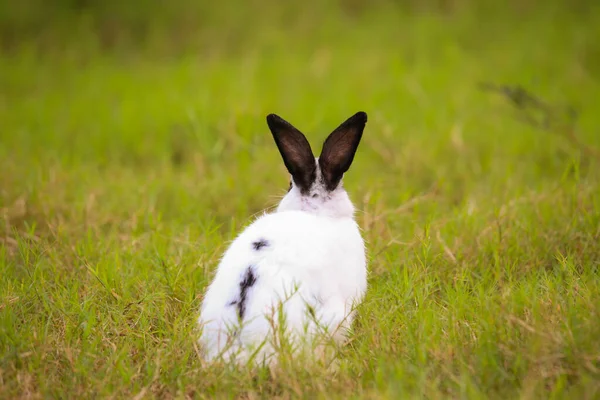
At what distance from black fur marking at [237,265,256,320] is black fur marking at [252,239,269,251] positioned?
10 centimetres

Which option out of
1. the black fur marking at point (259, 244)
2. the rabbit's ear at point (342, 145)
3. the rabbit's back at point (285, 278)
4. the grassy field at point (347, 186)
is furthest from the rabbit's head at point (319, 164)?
the grassy field at point (347, 186)

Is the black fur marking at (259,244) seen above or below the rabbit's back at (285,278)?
above

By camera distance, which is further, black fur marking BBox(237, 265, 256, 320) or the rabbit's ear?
the rabbit's ear

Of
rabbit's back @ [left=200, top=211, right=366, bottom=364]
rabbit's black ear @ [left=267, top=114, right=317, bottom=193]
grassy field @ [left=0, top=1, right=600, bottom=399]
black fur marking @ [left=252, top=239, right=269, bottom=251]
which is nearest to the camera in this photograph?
grassy field @ [left=0, top=1, right=600, bottom=399]

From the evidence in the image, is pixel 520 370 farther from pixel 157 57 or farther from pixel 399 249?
pixel 157 57

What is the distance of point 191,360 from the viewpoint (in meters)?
3.00

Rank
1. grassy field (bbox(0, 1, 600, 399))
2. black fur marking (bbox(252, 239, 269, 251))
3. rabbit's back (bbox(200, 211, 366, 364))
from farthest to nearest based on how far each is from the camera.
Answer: black fur marking (bbox(252, 239, 269, 251))
rabbit's back (bbox(200, 211, 366, 364))
grassy field (bbox(0, 1, 600, 399))

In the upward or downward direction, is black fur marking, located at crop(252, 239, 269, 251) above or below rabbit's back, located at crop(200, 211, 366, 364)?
above

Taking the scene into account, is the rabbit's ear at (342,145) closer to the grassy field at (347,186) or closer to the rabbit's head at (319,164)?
the rabbit's head at (319,164)

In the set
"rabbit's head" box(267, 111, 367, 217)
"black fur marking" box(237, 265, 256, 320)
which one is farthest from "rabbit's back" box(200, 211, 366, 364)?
"rabbit's head" box(267, 111, 367, 217)

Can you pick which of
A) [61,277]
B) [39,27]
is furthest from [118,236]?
[39,27]

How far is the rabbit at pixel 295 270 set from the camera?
2.86m

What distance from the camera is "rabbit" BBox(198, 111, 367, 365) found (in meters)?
2.86

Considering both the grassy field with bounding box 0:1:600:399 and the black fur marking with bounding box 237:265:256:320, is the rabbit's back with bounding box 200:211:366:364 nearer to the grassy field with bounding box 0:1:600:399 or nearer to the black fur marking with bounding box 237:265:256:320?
the black fur marking with bounding box 237:265:256:320
